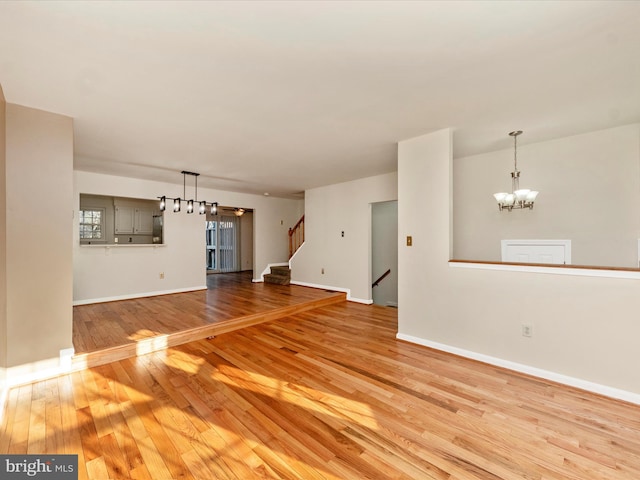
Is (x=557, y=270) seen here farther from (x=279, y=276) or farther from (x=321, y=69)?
(x=279, y=276)

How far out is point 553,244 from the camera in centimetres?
354

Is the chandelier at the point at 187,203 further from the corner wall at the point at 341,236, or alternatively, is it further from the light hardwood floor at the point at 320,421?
the light hardwood floor at the point at 320,421

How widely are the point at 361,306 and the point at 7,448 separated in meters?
4.69

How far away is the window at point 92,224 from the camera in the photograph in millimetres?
6543

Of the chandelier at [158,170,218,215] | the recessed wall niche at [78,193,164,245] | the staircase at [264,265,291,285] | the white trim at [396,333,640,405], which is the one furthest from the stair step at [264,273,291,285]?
the white trim at [396,333,640,405]

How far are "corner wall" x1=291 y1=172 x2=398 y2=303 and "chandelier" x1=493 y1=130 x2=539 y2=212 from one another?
6.36 feet

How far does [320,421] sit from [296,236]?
6.31m

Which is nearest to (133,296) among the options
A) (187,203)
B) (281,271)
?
(187,203)

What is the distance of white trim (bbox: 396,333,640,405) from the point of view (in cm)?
234

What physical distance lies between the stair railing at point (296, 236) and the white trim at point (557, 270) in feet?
16.2

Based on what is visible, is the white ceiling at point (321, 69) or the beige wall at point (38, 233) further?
the beige wall at point (38, 233)

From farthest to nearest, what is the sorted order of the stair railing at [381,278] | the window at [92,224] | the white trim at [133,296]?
the stair railing at [381,278] → the window at [92,224] → the white trim at [133,296]

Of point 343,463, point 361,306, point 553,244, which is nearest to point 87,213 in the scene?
point 361,306

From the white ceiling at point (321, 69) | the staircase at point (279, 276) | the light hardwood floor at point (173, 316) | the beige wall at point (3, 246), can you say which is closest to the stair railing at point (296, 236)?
the staircase at point (279, 276)
